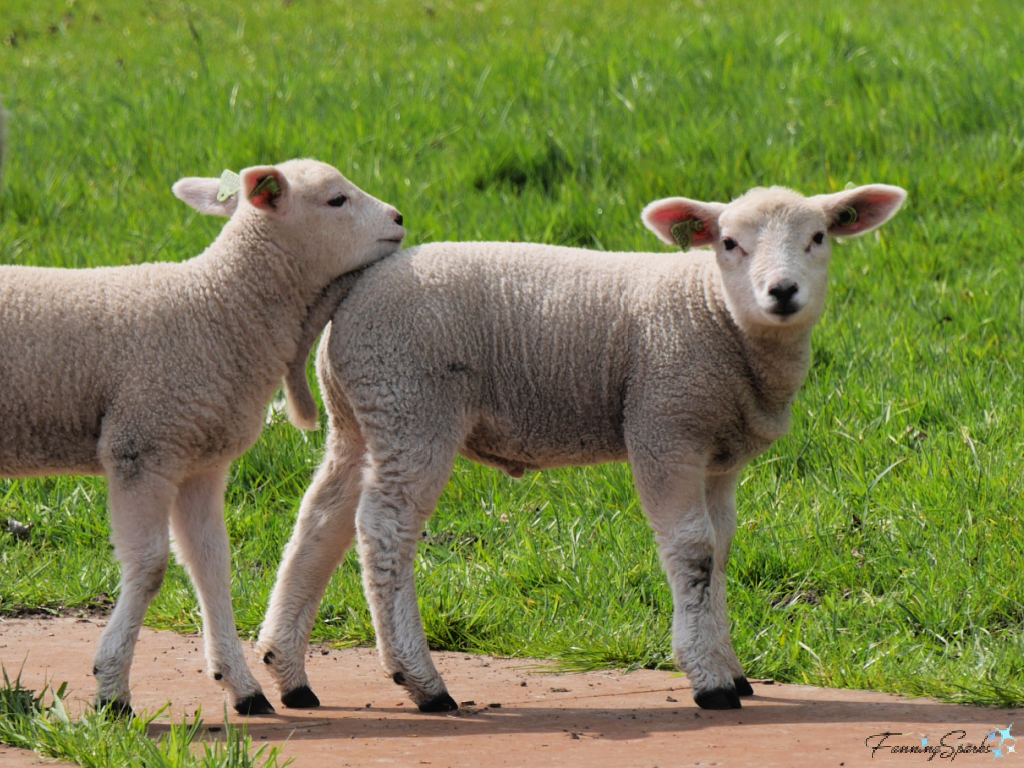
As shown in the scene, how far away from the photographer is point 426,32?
37.2 ft

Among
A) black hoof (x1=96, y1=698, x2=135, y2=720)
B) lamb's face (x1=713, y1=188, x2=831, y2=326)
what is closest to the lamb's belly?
lamb's face (x1=713, y1=188, x2=831, y2=326)

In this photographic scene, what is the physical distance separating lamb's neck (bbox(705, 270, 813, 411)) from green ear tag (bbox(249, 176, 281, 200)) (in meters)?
1.36

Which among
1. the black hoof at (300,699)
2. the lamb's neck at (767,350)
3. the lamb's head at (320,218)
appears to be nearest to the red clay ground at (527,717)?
the black hoof at (300,699)

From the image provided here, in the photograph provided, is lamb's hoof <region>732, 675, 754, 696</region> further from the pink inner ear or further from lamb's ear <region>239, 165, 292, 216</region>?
lamb's ear <region>239, 165, 292, 216</region>

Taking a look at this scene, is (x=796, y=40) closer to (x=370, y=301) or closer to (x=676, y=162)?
(x=676, y=162)

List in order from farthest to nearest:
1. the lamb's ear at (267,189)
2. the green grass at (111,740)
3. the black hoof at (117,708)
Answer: the lamb's ear at (267,189), the black hoof at (117,708), the green grass at (111,740)

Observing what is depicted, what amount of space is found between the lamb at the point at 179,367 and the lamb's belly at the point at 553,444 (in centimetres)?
65

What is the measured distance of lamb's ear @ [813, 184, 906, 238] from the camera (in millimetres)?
3963

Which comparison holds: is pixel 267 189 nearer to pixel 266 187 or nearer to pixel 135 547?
pixel 266 187

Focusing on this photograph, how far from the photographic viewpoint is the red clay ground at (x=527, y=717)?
309cm

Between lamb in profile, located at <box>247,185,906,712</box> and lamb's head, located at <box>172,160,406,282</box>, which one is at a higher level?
lamb's head, located at <box>172,160,406,282</box>

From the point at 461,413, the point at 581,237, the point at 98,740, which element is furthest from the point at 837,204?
the point at 581,237

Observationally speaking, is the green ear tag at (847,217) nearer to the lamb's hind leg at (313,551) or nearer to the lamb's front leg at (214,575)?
the lamb's hind leg at (313,551)

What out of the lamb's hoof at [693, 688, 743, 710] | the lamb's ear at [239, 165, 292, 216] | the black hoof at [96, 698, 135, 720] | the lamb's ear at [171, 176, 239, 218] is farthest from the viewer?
the lamb's ear at [171, 176, 239, 218]
